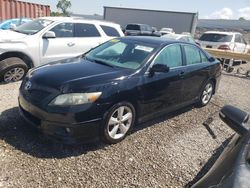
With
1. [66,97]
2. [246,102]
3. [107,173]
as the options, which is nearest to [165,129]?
[107,173]

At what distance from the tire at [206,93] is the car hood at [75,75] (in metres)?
2.42

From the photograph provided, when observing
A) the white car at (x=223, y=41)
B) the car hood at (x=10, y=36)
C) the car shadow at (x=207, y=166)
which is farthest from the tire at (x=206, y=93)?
the white car at (x=223, y=41)

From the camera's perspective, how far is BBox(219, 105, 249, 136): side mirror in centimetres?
221

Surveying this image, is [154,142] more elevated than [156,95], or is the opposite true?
[156,95]

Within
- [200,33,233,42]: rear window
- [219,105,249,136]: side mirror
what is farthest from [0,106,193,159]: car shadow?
[200,33,233,42]: rear window

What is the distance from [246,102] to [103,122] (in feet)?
15.8

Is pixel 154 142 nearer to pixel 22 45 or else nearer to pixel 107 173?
pixel 107 173

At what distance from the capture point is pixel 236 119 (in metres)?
2.32

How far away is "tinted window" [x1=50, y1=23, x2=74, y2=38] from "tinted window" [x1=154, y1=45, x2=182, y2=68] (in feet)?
11.2

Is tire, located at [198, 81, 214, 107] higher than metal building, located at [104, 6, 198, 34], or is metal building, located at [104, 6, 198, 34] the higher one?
metal building, located at [104, 6, 198, 34]

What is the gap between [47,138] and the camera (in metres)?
3.67

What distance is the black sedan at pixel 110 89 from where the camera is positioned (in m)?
3.44

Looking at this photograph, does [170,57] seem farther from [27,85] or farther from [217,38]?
[217,38]

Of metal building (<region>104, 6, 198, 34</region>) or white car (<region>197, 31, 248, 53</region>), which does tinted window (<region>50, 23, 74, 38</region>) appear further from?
metal building (<region>104, 6, 198, 34</region>)
